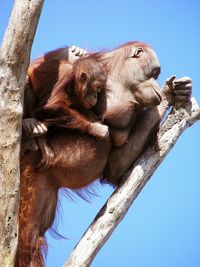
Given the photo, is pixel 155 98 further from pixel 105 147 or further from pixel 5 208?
pixel 5 208

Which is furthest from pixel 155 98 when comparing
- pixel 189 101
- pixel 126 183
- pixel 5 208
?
pixel 5 208

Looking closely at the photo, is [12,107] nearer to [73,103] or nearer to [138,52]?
[73,103]

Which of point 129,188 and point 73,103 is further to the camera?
point 73,103

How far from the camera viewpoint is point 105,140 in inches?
126

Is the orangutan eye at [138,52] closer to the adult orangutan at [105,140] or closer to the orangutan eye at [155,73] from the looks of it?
the adult orangutan at [105,140]

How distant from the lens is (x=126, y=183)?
311 cm

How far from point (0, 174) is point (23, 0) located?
87cm

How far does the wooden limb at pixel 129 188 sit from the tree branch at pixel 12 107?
1.35 ft

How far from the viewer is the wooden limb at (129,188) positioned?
2824mm

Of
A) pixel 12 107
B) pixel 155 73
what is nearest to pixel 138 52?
pixel 155 73

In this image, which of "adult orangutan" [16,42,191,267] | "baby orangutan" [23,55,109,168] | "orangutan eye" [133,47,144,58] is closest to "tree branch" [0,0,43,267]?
"baby orangutan" [23,55,109,168]

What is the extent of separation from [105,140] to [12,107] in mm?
753

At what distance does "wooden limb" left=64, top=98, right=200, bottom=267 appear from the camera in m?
2.82

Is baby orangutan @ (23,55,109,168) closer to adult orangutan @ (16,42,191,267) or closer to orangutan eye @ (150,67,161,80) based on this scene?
adult orangutan @ (16,42,191,267)
